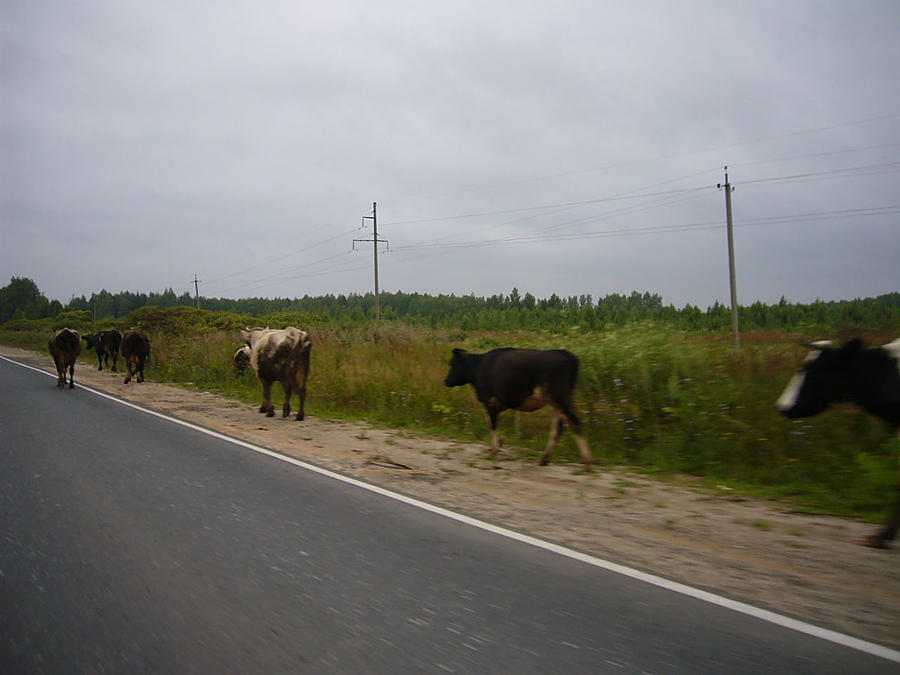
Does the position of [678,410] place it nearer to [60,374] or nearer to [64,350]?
[64,350]

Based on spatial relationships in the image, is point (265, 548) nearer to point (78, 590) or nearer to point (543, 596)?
point (78, 590)

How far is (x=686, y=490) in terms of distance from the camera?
701 cm

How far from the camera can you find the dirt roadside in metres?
4.04

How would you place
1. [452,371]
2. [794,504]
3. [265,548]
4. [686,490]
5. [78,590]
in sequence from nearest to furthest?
[78,590] → [265,548] → [794,504] → [686,490] → [452,371]

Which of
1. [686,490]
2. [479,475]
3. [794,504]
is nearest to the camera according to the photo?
[794,504]

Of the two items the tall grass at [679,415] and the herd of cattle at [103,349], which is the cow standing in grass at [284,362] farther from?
the herd of cattle at [103,349]

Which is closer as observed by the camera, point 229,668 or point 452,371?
point 229,668

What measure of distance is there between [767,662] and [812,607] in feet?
3.31

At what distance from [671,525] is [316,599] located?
11.5 ft

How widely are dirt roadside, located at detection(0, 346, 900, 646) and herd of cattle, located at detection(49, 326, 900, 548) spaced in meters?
0.57

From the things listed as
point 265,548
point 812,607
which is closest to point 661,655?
point 812,607

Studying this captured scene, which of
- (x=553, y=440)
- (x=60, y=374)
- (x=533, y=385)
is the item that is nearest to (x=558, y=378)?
(x=533, y=385)

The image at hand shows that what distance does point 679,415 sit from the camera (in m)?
8.69

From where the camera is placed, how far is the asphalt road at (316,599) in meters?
3.09
